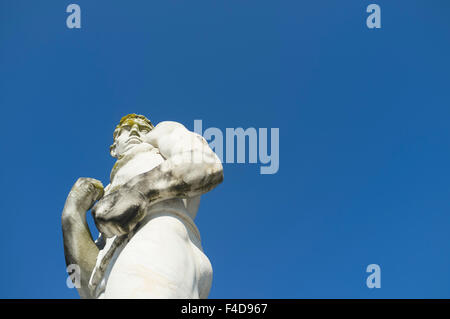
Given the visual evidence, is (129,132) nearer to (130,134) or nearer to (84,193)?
(130,134)

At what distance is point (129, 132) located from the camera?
5.23m

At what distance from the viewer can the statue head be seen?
5.09m

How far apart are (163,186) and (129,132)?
1.86 meters

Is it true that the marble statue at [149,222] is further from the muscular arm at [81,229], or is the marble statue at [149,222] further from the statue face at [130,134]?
the statue face at [130,134]

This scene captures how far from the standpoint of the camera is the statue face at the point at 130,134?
16.6 ft

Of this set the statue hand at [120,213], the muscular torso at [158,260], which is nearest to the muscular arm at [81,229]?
the muscular torso at [158,260]

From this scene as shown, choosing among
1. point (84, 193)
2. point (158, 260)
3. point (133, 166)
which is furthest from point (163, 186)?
point (84, 193)

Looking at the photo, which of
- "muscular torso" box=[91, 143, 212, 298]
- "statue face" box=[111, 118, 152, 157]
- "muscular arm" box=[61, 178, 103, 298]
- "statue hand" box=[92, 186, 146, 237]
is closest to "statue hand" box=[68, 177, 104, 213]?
"muscular arm" box=[61, 178, 103, 298]
